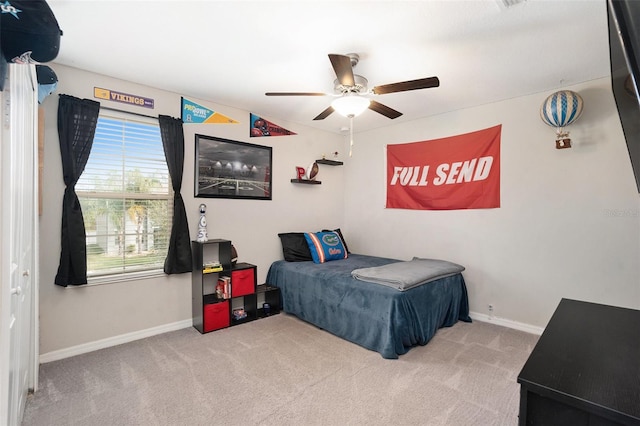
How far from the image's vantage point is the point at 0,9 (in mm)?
877

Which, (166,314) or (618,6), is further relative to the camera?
(166,314)

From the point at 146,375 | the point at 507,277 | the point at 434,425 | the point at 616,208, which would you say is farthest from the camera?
the point at 507,277

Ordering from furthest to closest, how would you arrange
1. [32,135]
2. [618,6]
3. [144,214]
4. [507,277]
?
[507,277], [144,214], [32,135], [618,6]

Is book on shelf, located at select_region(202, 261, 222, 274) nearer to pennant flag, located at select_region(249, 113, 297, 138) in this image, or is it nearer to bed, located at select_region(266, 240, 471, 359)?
bed, located at select_region(266, 240, 471, 359)

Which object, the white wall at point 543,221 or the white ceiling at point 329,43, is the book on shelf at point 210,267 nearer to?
the white ceiling at point 329,43

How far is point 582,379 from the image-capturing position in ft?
2.92

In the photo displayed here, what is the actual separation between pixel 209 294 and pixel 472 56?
3.44m

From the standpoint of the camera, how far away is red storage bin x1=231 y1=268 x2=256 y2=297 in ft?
11.1

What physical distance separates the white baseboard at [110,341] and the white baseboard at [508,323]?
10.7 feet

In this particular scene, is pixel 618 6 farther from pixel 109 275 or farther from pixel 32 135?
pixel 109 275

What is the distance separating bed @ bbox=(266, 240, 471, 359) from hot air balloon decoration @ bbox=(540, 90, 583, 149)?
1.75 meters

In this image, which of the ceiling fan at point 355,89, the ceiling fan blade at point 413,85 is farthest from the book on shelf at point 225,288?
the ceiling fan blade at point 413,85

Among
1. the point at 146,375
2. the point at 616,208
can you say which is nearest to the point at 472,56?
the point at 616,208

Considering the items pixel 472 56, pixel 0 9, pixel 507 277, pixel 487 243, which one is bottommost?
pixel 507 277
